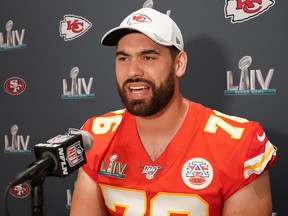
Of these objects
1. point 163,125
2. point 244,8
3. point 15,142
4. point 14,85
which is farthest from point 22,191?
point 244,8

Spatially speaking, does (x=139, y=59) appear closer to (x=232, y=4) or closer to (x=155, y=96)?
(x=155, y=96)

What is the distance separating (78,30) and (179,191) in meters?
1.04

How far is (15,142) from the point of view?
191cm

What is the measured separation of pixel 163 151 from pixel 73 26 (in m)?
0.93

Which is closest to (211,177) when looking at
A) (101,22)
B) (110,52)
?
(110,52)

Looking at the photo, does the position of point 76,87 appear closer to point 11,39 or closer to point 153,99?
point 11,39

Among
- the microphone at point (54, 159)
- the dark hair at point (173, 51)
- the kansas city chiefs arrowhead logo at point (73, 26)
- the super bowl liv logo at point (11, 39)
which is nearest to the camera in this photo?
the microphone at point (54, 159)

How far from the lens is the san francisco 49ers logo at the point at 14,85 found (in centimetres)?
186

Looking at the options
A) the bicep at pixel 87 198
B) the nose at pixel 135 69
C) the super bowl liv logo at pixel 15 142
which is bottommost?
the bicep at pixel 87 198

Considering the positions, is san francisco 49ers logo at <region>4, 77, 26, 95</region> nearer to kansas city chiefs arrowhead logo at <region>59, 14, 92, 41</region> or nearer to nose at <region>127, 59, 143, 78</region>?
kansas city chiefs arrowhead logo at <region>59, 14, 92, 41</region>

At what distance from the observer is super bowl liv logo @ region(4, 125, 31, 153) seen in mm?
1883

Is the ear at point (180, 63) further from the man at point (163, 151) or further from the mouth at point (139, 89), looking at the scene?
the mouth at point (139, 89)

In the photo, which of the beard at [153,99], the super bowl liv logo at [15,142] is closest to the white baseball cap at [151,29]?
the beard at [153,99]

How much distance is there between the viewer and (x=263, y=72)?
4.37 feet
